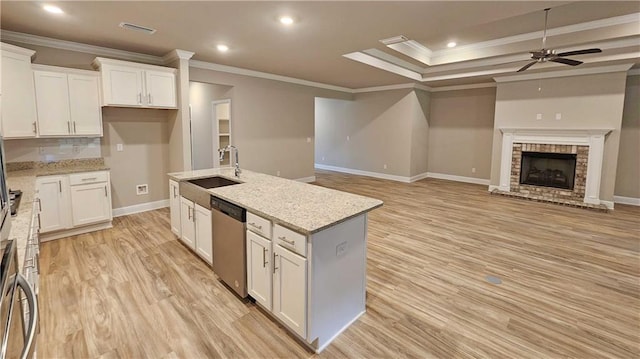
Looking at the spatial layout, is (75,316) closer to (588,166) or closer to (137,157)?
(137,157)

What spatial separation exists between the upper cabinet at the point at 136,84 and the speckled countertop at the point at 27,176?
939 millimetres

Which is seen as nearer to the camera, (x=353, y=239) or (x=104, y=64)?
(x=353, y=239)

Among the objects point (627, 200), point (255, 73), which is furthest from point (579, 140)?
point (255, 73)

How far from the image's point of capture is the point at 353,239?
2273mm

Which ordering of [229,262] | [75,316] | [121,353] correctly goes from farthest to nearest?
[229,262], [75,316], [121,353]

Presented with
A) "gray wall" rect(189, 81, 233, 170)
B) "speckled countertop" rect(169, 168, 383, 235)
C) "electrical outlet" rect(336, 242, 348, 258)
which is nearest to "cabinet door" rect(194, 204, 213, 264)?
"speckled countertop" rect(169, 168, 383, 235)

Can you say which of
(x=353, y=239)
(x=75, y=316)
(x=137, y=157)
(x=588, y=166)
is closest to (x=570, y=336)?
(x=353, y=239)

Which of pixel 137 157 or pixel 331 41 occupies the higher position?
pixel 331 41

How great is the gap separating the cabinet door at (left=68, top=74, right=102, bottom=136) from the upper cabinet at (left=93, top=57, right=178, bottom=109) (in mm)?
153

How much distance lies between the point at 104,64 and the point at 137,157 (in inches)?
58.0

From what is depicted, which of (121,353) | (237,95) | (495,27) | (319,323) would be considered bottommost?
(121,353)

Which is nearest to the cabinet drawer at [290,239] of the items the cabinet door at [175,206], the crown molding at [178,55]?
the cabinet door at [175,206]

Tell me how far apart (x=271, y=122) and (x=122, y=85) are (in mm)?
3049

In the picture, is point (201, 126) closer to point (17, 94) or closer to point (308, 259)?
point (17, 94)
